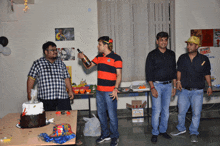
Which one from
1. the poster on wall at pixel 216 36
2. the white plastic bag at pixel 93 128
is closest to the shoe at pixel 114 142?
the white plastic bag at pixel 93 128

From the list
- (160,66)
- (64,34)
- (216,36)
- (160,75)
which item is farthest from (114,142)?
(216,36)

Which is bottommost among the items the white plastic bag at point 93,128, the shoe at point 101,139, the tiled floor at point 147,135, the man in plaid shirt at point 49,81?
the tiled floor at point 147,135

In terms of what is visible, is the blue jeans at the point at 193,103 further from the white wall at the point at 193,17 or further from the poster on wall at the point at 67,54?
the poster on wall at the point at 67,54

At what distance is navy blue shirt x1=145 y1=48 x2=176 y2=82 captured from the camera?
330 centimetres

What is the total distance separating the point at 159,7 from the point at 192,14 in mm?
859

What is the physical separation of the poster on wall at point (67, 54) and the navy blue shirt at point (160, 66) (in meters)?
2.09

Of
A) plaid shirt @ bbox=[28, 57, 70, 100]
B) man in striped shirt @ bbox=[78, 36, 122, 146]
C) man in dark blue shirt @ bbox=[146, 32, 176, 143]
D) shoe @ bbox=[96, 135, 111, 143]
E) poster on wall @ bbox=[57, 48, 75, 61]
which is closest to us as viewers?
plaid shirt @ bbox=[28, 57, 70, 100]

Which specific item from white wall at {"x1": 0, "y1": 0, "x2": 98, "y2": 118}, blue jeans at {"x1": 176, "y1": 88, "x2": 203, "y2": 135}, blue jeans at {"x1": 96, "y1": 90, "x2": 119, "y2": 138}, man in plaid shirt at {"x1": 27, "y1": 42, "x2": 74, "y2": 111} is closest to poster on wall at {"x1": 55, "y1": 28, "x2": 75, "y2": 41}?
white wall at {"x1": 0, "y1": 0, "x2": 98, "y2": 118}

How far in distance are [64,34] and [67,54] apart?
47 cm

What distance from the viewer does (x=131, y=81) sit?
16.2 feet

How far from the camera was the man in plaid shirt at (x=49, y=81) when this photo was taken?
304cm

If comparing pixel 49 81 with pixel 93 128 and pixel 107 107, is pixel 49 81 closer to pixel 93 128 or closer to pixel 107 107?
pixel 107 107

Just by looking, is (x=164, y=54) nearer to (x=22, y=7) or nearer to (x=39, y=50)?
(x=39, y=50)

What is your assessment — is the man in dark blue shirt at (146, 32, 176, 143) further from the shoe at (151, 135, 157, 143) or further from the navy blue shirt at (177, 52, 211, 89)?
the navy blue shirt at (177, 52, 211, 89)
